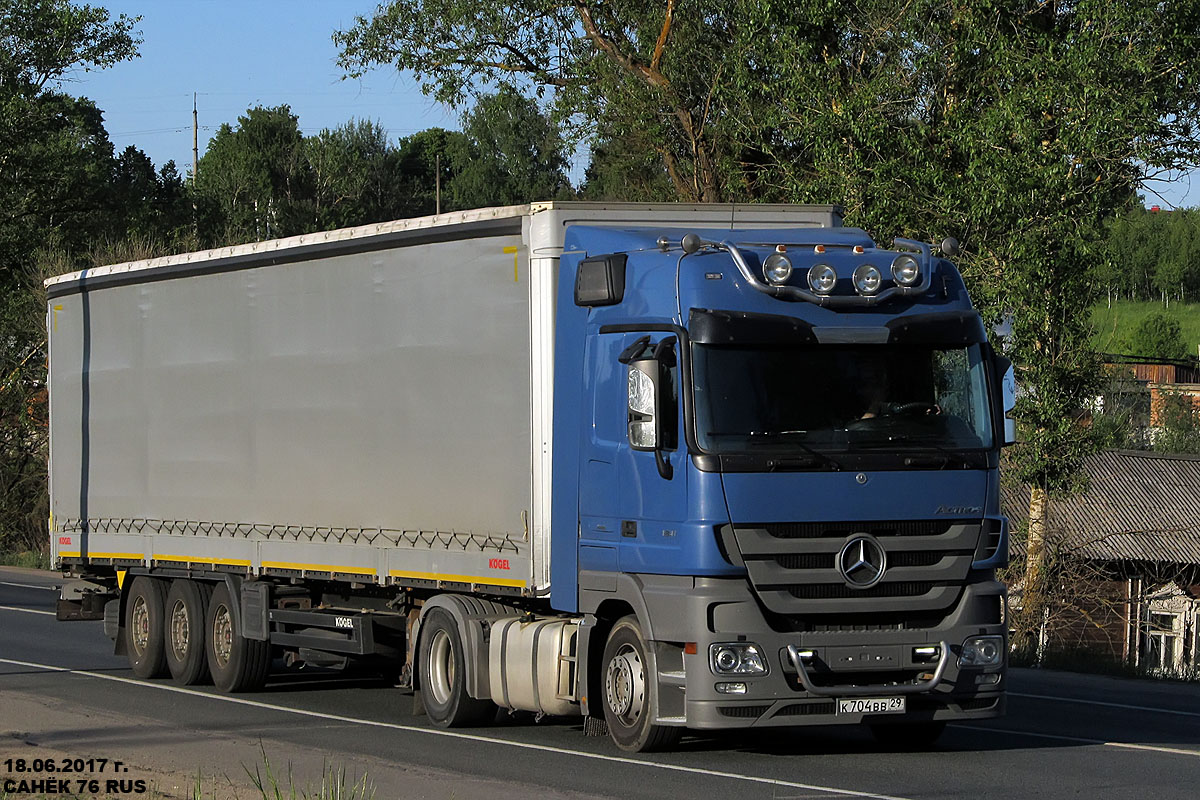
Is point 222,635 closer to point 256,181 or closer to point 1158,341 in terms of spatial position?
point 256,181

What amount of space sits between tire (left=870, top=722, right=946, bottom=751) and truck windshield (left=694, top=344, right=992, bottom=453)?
2141 mm

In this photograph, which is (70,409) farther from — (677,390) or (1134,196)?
(1134,196)

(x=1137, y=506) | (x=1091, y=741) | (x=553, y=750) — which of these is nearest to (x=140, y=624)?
(x=553, y=750)

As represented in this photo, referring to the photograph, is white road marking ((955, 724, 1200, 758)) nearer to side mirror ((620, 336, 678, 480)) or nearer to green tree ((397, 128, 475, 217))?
side mirror ((620, 336, 678, 480))

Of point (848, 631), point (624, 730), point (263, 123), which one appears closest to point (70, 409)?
point (624, 730)

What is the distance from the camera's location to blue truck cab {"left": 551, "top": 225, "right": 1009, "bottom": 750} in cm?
1026

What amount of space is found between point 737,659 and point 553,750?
6.61 feet

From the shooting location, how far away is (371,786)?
31.7ft

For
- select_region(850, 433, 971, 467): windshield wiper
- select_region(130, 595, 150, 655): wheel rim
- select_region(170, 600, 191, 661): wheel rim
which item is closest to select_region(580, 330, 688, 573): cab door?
select_region(850, 433, 971, 467): windshield wiper

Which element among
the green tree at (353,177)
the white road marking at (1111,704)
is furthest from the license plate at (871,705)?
the green tree at (353,177)

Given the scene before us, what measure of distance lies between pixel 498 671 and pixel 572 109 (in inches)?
928

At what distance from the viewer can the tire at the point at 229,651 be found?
15.4 m

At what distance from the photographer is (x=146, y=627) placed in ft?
55.6

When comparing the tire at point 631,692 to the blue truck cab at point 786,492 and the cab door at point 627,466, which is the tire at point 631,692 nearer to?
the blue truck cab at point 786,492
